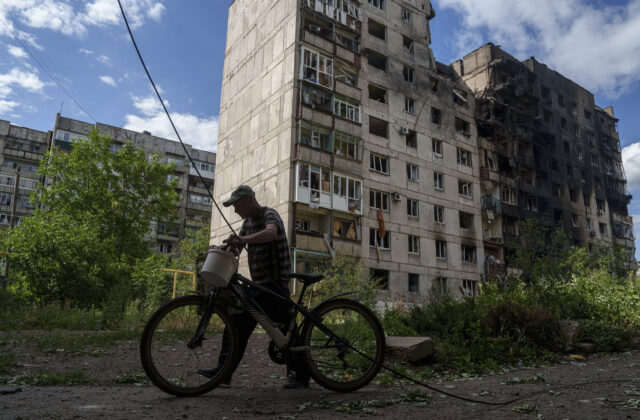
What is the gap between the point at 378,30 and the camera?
35312 millimetres

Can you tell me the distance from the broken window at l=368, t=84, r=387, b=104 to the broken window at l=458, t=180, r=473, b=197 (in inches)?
364

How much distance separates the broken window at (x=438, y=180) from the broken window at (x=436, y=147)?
1566mm

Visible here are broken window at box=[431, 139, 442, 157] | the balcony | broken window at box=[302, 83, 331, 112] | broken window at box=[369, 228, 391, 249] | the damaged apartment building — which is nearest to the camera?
broken window at box=[302, 83, 331, 112]

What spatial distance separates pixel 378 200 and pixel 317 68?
9.62m

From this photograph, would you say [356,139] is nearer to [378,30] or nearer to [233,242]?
[378,30]

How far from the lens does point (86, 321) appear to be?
11.1m

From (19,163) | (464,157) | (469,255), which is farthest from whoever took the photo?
(19,163)

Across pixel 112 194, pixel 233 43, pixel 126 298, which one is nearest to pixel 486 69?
pixel 233 43

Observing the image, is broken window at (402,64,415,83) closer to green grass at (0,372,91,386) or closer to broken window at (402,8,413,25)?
broken window at (402,8,413,25)

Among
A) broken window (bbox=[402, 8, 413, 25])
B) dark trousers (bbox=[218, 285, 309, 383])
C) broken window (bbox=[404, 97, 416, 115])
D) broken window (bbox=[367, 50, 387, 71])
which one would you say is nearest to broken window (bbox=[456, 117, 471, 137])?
broken window (bbox=[404, 97, 416, 115])

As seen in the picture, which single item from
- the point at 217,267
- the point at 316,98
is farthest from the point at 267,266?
the point at 316,98

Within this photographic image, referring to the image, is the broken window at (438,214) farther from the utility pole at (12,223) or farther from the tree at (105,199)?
the utility pole at (12,223)

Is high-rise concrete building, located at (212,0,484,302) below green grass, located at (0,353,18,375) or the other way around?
the other way around

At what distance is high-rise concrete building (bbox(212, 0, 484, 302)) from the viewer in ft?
91.1
